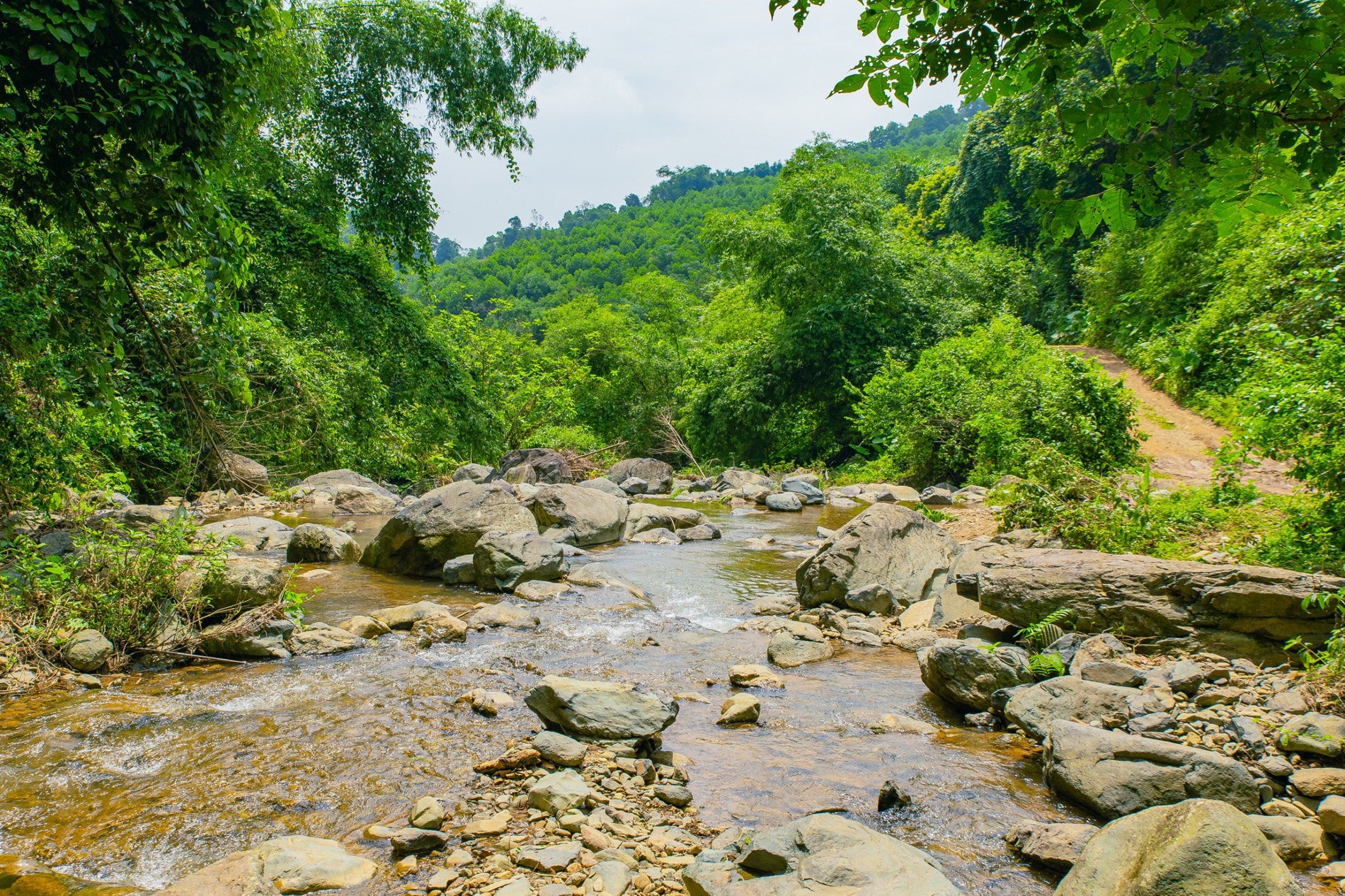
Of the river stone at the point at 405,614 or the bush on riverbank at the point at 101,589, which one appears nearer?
the bush on riverbank at the point at 101,589

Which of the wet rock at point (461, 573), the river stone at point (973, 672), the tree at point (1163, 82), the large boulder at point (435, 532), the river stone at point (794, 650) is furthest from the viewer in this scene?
the large boulder at point (435, 532)

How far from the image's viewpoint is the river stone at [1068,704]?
4.45m

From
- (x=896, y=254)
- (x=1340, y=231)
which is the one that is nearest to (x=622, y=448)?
(x=896, y=254)

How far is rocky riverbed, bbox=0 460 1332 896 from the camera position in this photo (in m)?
3.25

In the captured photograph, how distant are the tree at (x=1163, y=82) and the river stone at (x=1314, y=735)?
3.02 metres

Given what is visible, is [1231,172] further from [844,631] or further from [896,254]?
[896,254]

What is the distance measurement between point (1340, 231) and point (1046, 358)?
186 inches

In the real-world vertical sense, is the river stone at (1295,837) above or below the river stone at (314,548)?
below

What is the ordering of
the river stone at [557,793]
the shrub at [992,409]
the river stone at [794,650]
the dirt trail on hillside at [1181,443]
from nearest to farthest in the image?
the river stone at [557,793], the river stone at [794,650], the shrub at [992,409], the dirt trail on hillside at [1181,443]

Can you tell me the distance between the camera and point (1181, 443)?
14.1 m

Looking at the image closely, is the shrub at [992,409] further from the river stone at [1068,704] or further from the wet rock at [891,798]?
the wet rock at [891,798]

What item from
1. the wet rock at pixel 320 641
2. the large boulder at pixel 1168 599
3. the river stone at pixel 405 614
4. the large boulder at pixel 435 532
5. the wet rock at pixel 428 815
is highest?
the large boulder at pixel 435 532

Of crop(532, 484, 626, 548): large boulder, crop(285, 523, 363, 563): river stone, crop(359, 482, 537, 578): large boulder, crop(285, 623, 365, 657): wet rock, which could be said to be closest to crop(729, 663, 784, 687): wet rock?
crop(285, 623, 365, 657): wet rock

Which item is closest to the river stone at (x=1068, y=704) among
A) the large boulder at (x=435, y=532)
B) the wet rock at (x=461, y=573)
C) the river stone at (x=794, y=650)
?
the river stone at (x=794, y=650)
